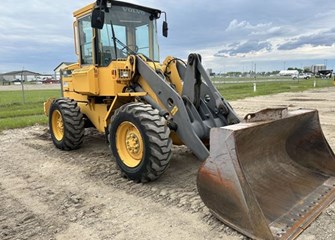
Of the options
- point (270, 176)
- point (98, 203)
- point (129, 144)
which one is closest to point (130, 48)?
point (129, 144)

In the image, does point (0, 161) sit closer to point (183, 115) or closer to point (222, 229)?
point (183, 115)

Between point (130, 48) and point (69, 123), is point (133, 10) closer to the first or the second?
point (130, 48)

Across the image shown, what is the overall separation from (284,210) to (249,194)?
73cm

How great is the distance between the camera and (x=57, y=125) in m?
6.80

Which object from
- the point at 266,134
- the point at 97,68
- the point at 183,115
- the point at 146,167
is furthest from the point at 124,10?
the point at 266,134

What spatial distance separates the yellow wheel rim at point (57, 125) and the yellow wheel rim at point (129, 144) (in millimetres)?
2266

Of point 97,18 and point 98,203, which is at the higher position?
point 97,18

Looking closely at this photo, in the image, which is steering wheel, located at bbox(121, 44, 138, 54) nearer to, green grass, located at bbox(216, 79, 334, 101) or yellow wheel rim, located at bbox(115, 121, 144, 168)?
yellow wheel rim, located at bbox(115, 121, 144, 168)

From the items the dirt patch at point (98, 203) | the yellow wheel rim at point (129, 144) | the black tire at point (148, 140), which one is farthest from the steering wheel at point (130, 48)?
the dirt patch at point (98, 203)

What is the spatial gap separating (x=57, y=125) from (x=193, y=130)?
3.58 m

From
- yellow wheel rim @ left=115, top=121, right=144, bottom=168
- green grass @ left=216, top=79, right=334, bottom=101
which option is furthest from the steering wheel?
green grass @ left=216, top=79, right=334, bottom=101

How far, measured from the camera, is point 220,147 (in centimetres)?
319

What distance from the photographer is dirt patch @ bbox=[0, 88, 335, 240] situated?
10.7ft

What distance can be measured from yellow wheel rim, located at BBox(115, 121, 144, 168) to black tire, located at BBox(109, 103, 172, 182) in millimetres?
57
